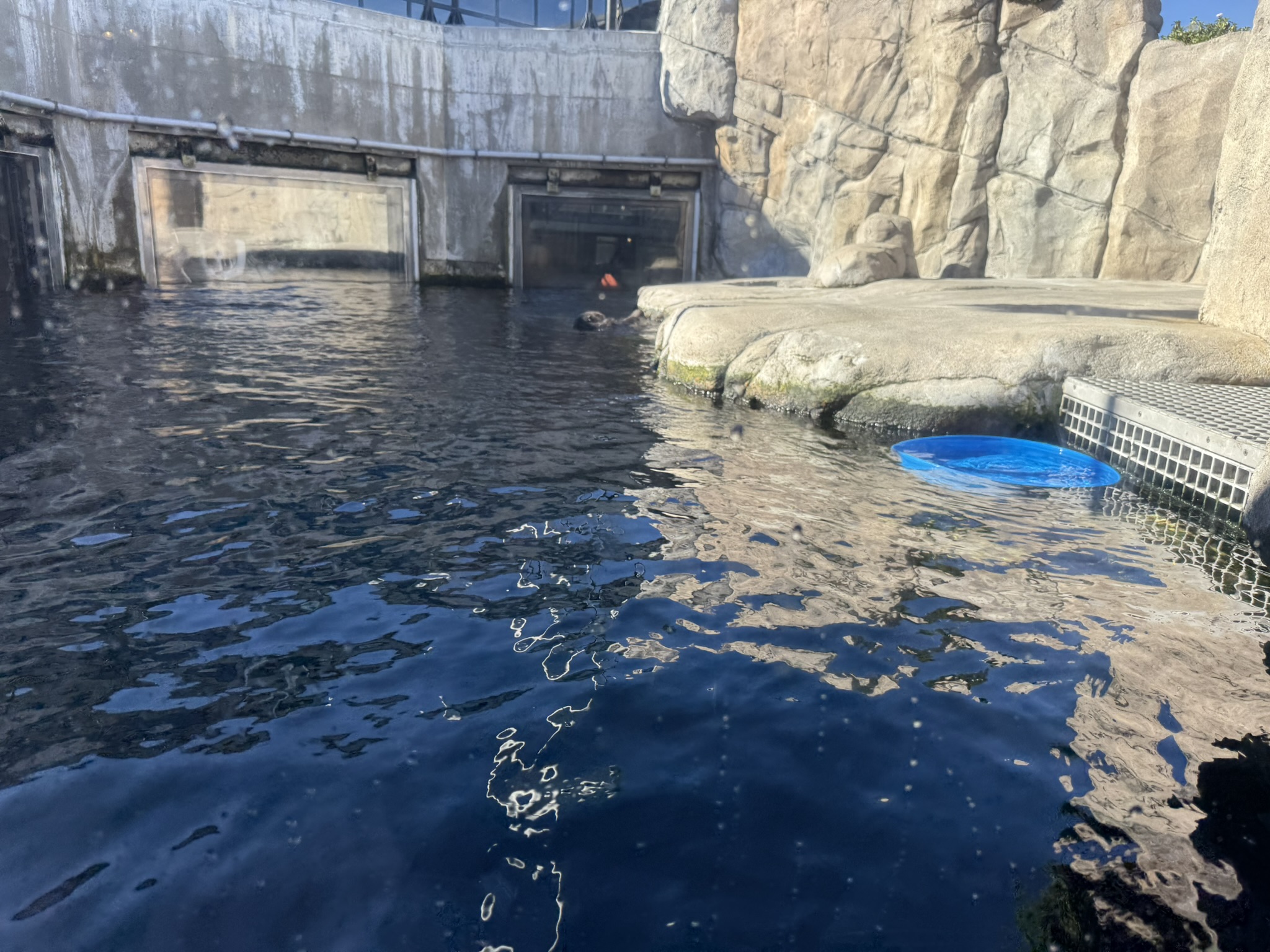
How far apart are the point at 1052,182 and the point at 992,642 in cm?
1121

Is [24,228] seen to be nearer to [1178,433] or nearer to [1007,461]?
[1007,461]

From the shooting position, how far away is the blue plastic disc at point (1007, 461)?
470cm

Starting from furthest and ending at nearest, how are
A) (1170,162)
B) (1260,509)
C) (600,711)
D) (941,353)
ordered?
(1170,162), (941,353), (1260,509), (600,711)

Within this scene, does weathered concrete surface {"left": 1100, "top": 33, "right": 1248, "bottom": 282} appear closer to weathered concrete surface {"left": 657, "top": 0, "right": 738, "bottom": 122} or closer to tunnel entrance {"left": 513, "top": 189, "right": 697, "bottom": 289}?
weathered concrete surface {"left": 657, "top": 0, "right": 738, "bottom": 122}

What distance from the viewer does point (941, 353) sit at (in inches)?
232

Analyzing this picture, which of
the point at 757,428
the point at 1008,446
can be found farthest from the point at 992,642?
the point at 757,428

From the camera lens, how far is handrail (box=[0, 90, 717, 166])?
12164mm

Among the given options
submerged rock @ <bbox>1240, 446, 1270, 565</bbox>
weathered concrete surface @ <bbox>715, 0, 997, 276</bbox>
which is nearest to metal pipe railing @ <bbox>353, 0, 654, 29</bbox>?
weathered concrete surface @ <bbox>715, 0, 997, 276</bbox>

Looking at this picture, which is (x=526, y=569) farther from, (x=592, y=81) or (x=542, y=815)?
(x=592, y=81)

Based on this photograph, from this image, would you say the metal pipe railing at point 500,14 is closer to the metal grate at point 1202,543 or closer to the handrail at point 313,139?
the handrail at point 313,139

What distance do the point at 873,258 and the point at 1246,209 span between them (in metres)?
5.12

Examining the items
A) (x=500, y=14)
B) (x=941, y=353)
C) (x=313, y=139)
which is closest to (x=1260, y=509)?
(x=941, y=353)

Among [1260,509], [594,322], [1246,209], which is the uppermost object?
[1246,209]

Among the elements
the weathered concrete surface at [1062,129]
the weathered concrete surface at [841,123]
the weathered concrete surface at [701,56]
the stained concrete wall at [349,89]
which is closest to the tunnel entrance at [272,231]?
the stained concrete wall at [349,89]
